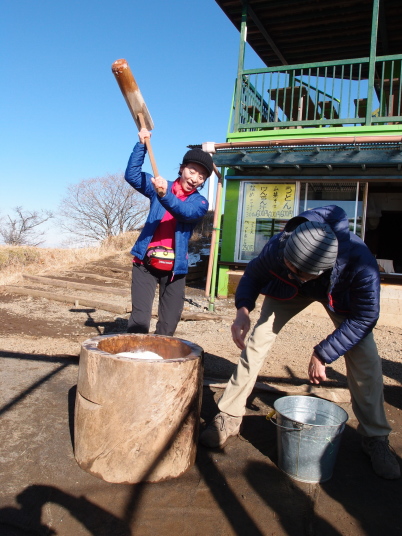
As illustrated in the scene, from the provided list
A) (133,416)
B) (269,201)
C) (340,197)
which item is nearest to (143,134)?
(133,416)

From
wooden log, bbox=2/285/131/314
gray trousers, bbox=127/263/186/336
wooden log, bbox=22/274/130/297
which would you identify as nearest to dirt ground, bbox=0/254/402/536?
gray trousers, bbox=127/263/186/336

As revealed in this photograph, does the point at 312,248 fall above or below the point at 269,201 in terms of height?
below

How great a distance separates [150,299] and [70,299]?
5.56 meters

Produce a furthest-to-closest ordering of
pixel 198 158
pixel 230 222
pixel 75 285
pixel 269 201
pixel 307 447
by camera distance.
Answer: pixel 75 285 < pixel 230 222 < pixel 269 201 < pixel 198 158 < pixel 307 447

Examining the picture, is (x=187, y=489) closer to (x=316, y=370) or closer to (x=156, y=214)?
(x=316, y=370)

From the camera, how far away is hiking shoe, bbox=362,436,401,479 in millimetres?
2608

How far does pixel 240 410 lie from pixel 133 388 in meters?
0.91

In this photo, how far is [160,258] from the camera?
3.54 meters

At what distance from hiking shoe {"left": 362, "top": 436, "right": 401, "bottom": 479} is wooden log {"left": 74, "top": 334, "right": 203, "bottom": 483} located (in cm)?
115

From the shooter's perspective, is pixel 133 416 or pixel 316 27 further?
pixel 316 27

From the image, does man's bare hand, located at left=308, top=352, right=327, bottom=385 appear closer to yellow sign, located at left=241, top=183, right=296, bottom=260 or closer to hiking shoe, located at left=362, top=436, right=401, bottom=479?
hiking shoe, located at left=362, top=436, right=401, bottom=479

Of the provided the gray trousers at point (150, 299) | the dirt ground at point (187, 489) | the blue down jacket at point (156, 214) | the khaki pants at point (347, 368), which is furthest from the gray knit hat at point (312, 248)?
the gray trousers at point (150, 299)

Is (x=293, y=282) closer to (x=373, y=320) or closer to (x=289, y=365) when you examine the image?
(x=373, y=320)

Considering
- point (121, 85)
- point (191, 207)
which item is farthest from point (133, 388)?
point (121, 85)
